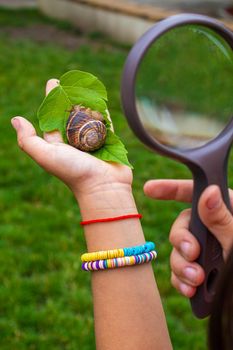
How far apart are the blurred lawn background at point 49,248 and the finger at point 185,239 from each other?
1.55 metres

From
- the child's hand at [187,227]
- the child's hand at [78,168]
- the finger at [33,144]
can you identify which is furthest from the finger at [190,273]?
the finger at [33,144]

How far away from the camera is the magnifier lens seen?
1.01 meters

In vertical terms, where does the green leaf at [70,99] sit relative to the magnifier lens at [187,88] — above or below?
below

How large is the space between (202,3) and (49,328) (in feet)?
21.0

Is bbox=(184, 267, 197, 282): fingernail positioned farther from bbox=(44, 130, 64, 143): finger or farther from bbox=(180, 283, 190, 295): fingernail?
bbox=(44, 130, 64, 143): finger

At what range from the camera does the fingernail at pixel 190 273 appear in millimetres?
1124

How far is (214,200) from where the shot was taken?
0.98m

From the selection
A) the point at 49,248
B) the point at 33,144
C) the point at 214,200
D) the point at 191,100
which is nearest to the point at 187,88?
the point at 191,100

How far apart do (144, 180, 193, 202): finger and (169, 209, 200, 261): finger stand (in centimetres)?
8

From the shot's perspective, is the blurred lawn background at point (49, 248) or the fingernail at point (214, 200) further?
the blurred lawn background at point (49, 248)

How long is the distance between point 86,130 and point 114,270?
252mm

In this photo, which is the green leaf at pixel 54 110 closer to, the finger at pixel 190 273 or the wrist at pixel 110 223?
the wrist at pixel 110 223

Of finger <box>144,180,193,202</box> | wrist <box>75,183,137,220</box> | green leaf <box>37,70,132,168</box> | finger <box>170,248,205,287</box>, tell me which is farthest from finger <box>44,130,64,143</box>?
finger <box>170,248,205,287</box>

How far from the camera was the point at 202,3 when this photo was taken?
852 centimetres
